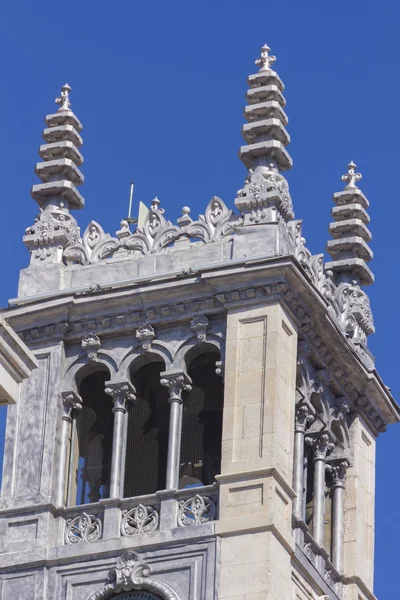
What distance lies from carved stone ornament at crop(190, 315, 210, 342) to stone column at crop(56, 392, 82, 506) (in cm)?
258

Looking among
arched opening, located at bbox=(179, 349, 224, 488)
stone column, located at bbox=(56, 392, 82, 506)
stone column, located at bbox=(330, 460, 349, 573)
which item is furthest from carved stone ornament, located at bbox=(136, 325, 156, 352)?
stone column, located at bbox=(330, 460, 349, 573)

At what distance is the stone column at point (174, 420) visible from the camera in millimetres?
55656

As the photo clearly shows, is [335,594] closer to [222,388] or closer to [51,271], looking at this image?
[222,388]

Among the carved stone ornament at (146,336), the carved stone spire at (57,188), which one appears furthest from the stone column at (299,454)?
the carved stone spire at (57,188)

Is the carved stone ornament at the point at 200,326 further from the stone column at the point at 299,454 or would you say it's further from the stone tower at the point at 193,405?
the stone column at the point at 299,454

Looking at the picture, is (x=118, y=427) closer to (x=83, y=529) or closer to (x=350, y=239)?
(x=83, y=529)

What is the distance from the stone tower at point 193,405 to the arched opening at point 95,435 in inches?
1.7

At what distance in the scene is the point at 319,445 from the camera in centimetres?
5847

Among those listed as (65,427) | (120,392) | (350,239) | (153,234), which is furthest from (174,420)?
(350,239)

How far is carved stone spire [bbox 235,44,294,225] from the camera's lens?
57969 mm

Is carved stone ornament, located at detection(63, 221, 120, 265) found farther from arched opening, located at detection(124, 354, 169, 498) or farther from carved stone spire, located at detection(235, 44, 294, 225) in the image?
carved stone spire, located at detection(235, 44, 294, 225)

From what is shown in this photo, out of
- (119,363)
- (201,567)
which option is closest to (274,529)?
(201,567)

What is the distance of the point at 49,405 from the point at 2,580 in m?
3.70

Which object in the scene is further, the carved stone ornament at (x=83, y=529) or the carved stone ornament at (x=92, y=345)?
the carved stone ornament at (x=92, y=345)
